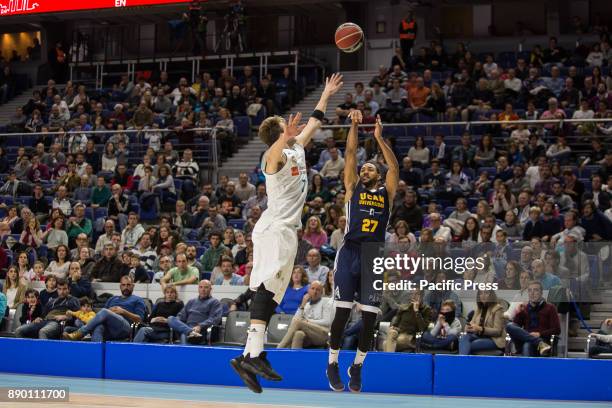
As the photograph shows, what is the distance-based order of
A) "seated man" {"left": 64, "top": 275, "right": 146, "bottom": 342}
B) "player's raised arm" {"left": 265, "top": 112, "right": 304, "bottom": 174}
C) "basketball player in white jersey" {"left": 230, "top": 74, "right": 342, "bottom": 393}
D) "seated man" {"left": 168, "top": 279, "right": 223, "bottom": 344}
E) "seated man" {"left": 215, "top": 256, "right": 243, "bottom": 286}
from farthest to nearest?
"seated man" {"left": 215, "top": 256, "right": 243, "bottom": 286}
"seated man" {"left": 64, "top": 275, "right": 146, "bottom": 342}
"seated man" {"left": 168, "top": 279, "right": 223, "bottom": 344}
"basketball player in white jersey" {"left": 230, "top": 74, "right": 342, "bottom": 393}
"player's raised arm" {"left": 265, "top": 112, "right": 304, "bottom": 174}

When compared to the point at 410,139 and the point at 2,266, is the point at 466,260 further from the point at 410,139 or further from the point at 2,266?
the point at 2,266

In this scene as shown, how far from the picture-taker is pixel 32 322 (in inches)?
520

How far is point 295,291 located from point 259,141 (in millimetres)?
7611

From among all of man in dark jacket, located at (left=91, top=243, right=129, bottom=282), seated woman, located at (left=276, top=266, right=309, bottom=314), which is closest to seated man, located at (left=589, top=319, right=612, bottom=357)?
seated woman, located at (left=276, top=266, right=309, bottom=314)

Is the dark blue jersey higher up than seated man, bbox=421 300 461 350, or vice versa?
the dark blue jersey

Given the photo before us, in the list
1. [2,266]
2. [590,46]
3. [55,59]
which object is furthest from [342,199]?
[55,59]

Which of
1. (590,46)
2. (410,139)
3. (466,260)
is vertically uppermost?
(590,46)

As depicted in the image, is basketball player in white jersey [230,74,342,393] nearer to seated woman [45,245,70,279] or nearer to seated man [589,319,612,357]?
seated man [589,319,612,357]

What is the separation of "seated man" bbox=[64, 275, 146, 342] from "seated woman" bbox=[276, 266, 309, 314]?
1.98 m

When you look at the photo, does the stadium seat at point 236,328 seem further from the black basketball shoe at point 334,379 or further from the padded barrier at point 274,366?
the black basketball shoe at point 334,379

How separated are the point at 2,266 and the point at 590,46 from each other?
13.0 m

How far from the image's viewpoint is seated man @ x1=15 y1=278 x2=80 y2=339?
42.7 feet

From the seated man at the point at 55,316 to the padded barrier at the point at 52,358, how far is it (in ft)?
0.94

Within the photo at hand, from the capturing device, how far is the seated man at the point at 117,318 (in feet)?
41.2
